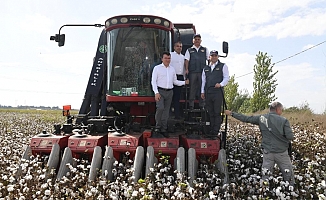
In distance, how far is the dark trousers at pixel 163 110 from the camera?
312 inches

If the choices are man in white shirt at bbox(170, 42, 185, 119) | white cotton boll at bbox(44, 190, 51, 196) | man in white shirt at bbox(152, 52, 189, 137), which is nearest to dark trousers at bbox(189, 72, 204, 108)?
man in white shirt at bbox(170, 42, 185, 119)

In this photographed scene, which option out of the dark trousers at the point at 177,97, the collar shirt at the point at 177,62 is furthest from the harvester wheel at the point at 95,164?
the collar shirt at the point at 177,62

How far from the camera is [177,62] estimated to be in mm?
8875

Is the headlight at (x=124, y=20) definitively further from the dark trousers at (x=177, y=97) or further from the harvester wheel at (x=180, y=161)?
the harvester wheel at (x=180, y=161)

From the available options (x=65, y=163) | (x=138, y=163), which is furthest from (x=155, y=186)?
(x=65, y=163)

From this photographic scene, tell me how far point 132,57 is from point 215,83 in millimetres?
2258

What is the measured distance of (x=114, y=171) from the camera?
21.5 feet

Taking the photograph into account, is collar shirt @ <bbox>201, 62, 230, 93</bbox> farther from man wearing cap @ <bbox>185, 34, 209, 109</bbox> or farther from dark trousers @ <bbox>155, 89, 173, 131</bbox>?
dark trousers @ <bbox>155, 89, 173, 131</bbox>

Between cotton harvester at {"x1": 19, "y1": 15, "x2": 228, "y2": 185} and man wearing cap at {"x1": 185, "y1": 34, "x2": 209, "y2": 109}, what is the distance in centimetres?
33

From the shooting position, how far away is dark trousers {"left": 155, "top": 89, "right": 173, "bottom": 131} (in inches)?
312

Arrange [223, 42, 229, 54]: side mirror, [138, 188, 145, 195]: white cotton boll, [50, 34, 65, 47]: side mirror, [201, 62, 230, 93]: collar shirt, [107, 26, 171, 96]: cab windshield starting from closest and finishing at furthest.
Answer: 1. [138, 188, 145, 195]: white cotton boll
2. [201, 62, 230, 93]: collar shirt
3. [107, 26, 171, 96]: cab windshield
4. [223, 42, 229, 54]: side mirror
5. [50, 34, 65, 47]: side mirror

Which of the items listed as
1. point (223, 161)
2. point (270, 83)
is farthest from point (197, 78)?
point (270, 83)

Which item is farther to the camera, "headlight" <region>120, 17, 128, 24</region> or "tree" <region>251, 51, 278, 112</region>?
"tree" <region>251, 51, 278, 112</region>

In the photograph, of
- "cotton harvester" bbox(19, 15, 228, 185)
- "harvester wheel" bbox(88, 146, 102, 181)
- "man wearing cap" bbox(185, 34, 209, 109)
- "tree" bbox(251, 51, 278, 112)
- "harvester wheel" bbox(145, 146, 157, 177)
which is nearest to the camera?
"harvester wheel" bbox(88, 146, 102, 181)
